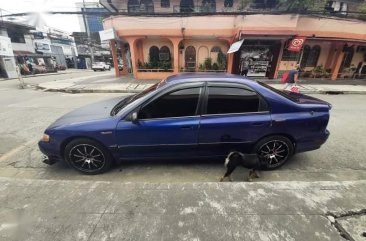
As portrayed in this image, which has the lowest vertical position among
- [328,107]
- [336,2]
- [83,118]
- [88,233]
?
[88,233]

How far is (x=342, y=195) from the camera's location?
2.32 m

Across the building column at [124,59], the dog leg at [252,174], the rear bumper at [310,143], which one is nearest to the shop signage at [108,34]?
the building column at [124,59]

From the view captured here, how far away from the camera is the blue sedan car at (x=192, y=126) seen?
2.81m

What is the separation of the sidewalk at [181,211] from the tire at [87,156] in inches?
19.6

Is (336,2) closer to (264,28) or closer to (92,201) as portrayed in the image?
(264,28)

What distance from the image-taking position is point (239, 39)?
40.6ft

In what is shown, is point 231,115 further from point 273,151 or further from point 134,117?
point 134,117

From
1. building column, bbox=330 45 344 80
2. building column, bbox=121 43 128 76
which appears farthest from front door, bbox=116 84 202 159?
building column, bbox=330 45 344 80

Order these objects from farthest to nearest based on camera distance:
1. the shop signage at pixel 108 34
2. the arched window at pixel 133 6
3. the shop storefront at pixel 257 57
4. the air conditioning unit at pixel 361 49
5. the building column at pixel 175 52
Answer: the arched window at pixel 133 6 < the air conditioning unit at pixel 361 49 < the shop storefront at pixel 257 57 < the building column at pixel 175 52 < the shop signage at pixel 108 34

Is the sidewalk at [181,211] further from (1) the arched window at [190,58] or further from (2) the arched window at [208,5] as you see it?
(2) the arched window at [208,5]

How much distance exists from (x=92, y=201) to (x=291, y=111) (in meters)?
2.99

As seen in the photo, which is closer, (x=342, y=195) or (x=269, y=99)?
(x=342, y=195)

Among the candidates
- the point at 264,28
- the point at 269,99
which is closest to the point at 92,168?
the point at 269,99

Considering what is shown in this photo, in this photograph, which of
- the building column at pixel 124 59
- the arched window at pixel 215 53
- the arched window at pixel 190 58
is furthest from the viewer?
the building column at pixel 124 59
